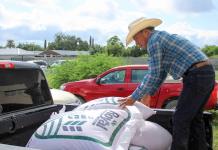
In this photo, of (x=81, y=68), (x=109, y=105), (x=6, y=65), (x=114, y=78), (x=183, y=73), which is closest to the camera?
(x=109, y=105)

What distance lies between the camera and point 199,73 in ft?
13.7

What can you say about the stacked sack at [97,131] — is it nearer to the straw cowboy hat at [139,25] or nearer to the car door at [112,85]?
the straw cowboy hat at [139,25]

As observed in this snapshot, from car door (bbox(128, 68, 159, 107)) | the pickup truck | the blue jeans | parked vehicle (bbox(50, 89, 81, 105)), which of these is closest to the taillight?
the pickup truck

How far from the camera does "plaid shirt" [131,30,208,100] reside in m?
4.19

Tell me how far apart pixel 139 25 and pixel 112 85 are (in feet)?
25.8

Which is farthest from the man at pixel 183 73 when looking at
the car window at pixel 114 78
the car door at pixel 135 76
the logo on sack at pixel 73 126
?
the car window at pixel 114 78

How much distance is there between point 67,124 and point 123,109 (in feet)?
2.04

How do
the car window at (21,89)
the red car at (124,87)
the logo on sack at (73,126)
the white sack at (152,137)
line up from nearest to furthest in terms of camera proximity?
the logo on sack at (73,126)
the white sack at (152,137)
the car window at (21,89)
the red car at (124,87)

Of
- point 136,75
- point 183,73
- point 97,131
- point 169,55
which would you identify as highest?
point 169,55

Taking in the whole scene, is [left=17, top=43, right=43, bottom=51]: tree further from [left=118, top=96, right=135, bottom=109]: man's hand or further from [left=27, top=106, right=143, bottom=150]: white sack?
[left=27, top=106, right=143, bottom=150]: white sack

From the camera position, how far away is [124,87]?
11977 mm

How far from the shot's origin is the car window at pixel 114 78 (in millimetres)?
12195

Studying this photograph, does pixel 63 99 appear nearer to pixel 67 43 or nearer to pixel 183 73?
pixel 183 73

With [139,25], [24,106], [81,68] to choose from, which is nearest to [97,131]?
[24,106]
